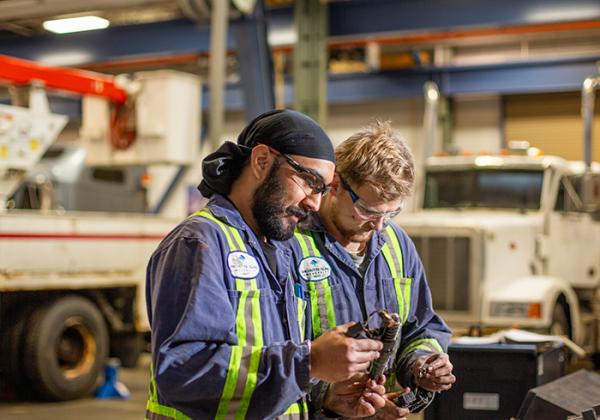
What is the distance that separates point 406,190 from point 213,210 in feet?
2.53

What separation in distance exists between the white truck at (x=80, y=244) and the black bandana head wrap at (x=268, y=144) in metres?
5.78

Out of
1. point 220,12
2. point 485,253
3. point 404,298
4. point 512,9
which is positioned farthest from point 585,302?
point 404,298

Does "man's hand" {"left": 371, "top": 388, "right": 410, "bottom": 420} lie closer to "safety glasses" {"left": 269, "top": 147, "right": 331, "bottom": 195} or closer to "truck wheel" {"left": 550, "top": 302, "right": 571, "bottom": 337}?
"safety glasses" {"left": 269, "top": 147, "right": 331, "bottom": 195}

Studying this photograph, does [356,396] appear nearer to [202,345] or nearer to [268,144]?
[202,345]

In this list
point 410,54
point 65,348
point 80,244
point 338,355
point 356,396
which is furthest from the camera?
point 410,54

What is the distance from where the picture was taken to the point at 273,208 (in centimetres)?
261

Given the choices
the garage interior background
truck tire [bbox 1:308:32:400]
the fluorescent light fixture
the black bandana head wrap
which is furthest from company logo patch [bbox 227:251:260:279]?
the fluorescent light fixture

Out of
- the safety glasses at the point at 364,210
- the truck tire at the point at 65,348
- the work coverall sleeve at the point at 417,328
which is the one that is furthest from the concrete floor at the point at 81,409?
the safety glasses at the point at 364,210

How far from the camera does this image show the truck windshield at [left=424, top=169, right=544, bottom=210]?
919cm

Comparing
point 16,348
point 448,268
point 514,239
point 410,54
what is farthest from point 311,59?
point 410,54

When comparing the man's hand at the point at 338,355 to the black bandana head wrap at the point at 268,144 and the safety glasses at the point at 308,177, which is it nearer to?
the safety glasses at the point at 308,177

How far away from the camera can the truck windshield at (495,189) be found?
9188 millimetres

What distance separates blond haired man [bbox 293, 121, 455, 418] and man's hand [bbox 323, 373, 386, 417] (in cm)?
22

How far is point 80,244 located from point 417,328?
599 cm
